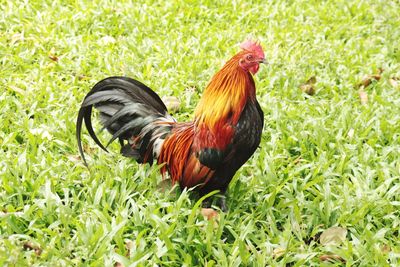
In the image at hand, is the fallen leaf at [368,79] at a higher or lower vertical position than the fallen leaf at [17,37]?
lower

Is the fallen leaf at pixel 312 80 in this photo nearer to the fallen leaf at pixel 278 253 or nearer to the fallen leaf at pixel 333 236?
the fallen leaf at pixel 333 236

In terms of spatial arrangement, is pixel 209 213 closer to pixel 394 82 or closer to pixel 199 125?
pixel 199 125

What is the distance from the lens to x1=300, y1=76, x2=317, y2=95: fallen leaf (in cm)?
461

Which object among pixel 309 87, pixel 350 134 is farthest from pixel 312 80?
pixel 350 134

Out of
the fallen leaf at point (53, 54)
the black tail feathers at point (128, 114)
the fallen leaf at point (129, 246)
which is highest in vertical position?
the fallen leaf at point (53, 54)

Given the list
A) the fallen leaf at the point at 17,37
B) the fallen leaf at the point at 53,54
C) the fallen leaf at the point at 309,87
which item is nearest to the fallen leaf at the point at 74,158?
the fallen leaf at the point at 53,54

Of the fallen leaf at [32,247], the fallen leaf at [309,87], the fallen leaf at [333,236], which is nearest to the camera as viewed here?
the fallen leaf at [32,247]

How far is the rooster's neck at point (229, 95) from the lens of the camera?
2.72 metres

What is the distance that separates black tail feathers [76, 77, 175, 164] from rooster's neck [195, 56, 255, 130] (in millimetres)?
442

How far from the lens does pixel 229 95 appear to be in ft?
8.94

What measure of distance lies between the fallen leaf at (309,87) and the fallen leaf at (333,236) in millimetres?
1900

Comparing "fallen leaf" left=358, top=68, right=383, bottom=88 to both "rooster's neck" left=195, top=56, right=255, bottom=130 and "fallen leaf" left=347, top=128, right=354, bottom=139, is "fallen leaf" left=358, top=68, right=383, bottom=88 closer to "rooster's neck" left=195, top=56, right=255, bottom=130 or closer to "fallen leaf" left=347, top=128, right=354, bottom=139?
"fallen leaf" left=347, top=128, right=354, bottom=139

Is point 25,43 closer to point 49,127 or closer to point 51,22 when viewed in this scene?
point 51,22

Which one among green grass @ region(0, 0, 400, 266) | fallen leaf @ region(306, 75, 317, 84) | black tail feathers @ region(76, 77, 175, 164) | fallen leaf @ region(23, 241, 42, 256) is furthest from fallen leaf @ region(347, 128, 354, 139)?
fallen leaf @ region(23, 241, 42, 256)
